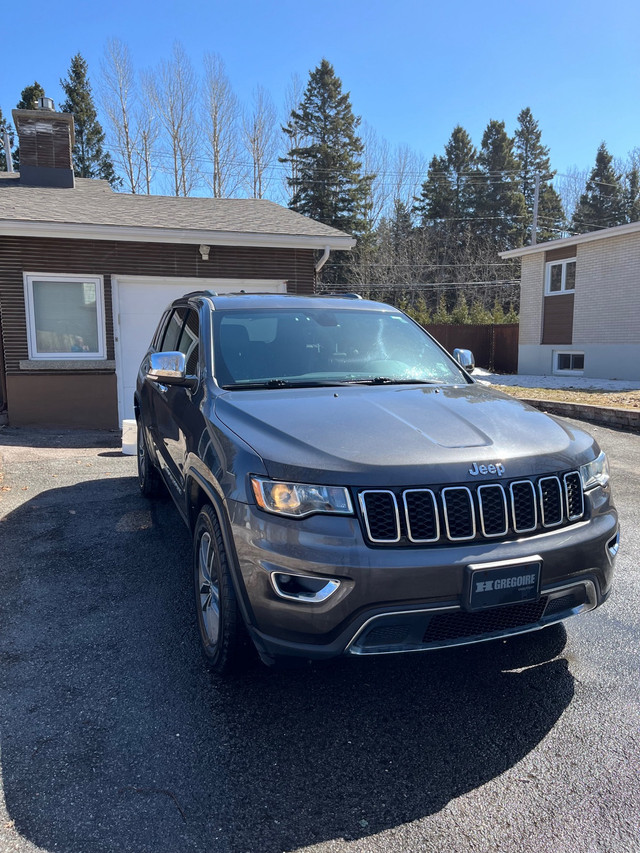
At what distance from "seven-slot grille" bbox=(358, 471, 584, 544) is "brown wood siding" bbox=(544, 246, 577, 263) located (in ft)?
73.9

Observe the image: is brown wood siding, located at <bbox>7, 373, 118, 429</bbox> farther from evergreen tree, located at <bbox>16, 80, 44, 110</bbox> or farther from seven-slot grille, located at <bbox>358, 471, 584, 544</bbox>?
evergreen tree, located at <bbox>16, 80, 44, 110</bbox>

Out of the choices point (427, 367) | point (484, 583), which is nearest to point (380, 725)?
point (484, 583)

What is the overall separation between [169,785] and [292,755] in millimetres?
470

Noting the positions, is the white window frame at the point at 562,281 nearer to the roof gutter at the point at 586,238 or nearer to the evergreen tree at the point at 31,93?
the roof gutter at the point at 586,238

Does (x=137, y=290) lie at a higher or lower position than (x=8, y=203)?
lower

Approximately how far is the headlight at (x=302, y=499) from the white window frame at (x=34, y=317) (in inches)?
356

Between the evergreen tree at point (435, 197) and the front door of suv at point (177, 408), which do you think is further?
the evergreen tree at point (435, 197)

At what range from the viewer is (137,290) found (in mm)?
10727

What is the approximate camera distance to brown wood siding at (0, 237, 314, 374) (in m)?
10.0

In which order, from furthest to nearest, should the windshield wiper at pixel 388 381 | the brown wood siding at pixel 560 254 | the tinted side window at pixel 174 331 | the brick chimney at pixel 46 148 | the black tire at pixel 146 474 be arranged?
the brown wood siding at pixel 560 254 < the brick chimney at pixel 46 148 < the black tire at pixel 146 474 < the tinted side window at pixel 174 331 < the windshield wiper at pixel 388 381

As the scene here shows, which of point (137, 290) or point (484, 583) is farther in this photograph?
point (137, 290)

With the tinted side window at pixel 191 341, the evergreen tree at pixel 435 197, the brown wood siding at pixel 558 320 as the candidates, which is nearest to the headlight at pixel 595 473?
the tinted side window at pixel 191 341

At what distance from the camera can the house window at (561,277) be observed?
2262 cm

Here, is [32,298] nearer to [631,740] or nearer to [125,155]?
[631,740]
